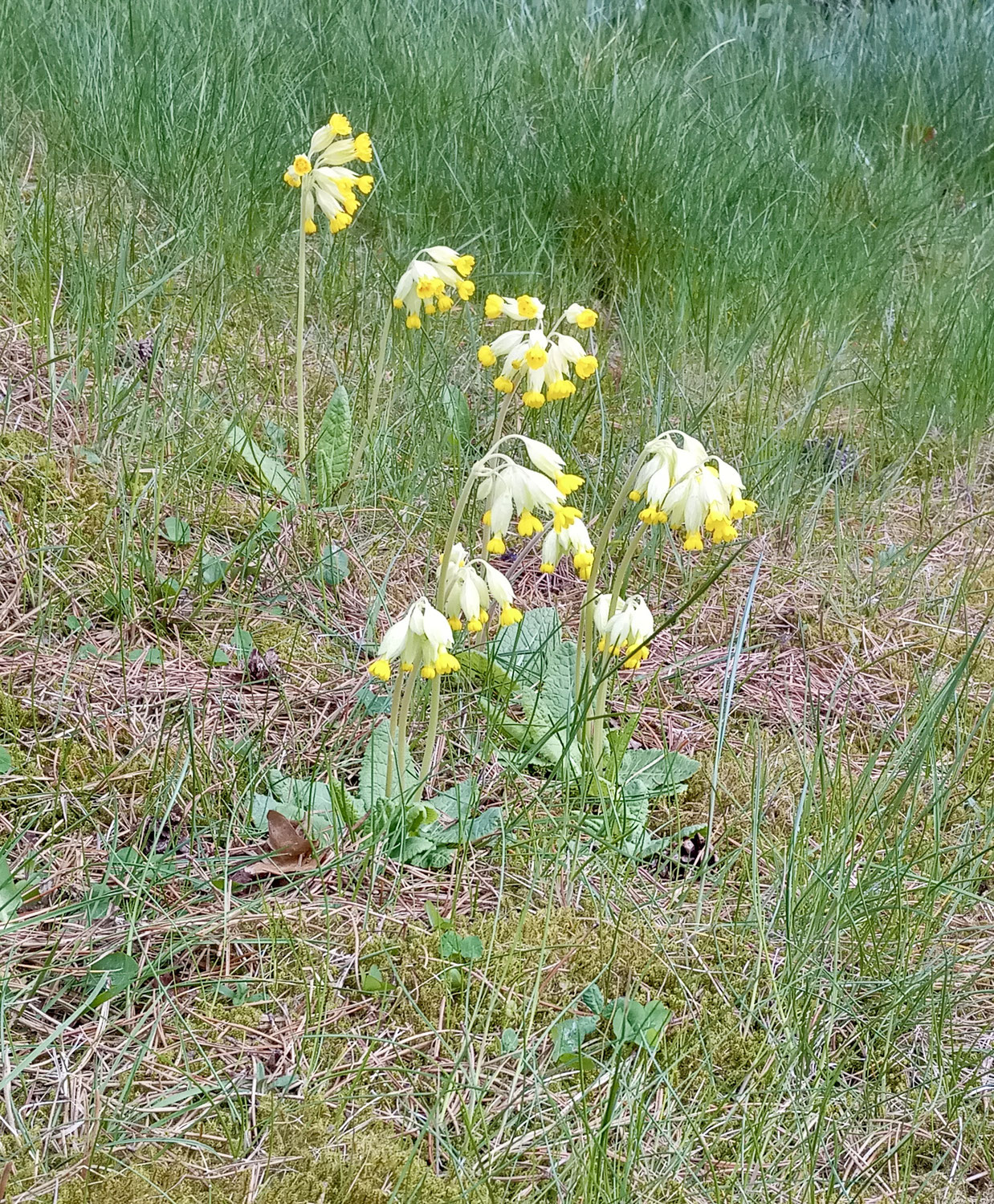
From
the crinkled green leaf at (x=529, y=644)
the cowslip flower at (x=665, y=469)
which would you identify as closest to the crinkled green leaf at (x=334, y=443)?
the crinkled green leaf at (x=529, y=644)

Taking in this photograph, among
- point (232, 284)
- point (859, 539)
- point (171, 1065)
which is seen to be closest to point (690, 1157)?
point (171, 1065)

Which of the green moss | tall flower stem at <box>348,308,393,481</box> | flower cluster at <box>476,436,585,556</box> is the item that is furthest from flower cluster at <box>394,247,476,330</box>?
the green moss

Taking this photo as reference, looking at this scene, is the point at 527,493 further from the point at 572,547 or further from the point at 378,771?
the point at 378,771

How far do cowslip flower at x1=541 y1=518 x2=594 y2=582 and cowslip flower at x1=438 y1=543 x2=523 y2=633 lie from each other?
0.12 meters

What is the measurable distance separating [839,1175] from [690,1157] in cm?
20

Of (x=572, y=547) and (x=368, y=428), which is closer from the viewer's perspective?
(x=572, y=547)

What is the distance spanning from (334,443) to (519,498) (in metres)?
1.01

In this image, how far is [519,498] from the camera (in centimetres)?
190

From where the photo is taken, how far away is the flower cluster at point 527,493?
6.13 feet

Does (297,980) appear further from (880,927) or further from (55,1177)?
(880,927)

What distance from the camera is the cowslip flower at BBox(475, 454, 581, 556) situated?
1870 mm

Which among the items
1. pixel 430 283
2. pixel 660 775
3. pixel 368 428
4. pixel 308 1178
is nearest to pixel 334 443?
pixel 368 428

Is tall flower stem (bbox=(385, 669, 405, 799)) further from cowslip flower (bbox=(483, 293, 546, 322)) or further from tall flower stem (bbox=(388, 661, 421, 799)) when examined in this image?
cowslip flower (bbox=(483, 293, 546, 322))

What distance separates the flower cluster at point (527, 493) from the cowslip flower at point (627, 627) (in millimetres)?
212
